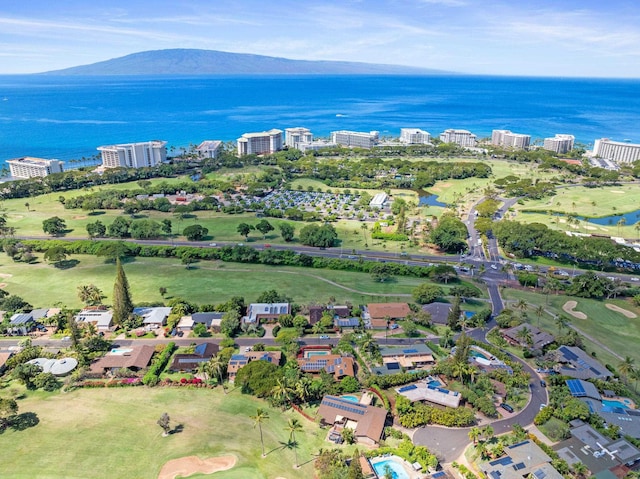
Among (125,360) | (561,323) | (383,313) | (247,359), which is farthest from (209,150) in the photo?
(561,323)

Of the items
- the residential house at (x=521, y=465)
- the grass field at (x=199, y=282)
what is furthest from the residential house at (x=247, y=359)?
the residential house at (x=521, y=465)

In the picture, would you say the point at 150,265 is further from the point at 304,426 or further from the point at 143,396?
the point at 304,426

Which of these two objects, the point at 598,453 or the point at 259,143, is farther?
the point at 259,143

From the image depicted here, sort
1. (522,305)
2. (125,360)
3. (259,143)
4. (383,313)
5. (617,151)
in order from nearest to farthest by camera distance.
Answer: (125,360), (522,305), (383,313), (617,151), (259,143)

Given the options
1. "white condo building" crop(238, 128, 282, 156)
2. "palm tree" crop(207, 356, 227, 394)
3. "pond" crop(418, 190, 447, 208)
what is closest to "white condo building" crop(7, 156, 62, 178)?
"white condo building" crop(238, 128, 282, 156)

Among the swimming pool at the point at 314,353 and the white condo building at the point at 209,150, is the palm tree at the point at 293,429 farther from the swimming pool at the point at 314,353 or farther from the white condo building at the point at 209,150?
the white condo building at the point at 209,150

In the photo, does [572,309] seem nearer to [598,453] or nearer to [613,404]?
[613,404]
